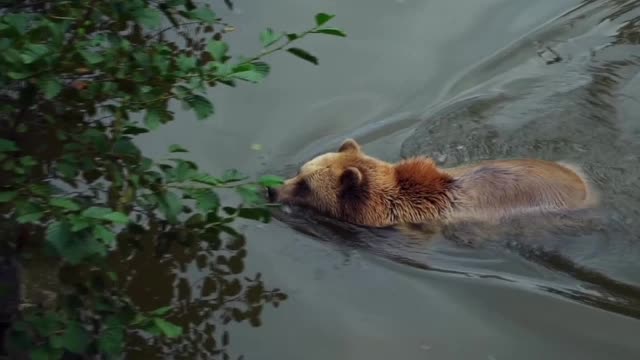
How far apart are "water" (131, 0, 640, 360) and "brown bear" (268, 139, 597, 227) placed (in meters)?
0.16

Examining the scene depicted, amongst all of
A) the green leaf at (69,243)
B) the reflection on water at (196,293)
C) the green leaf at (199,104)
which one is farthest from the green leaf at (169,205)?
the reflection on water at (196,293)

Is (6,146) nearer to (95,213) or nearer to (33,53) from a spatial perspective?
(33,53)

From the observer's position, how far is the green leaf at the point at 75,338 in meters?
4.74

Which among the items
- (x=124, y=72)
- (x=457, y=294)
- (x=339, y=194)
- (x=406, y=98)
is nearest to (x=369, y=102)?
(x=406, y=98)

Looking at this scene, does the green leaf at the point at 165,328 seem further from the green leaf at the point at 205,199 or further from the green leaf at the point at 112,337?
the green leaf at the point at 205,199

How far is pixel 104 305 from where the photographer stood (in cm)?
500

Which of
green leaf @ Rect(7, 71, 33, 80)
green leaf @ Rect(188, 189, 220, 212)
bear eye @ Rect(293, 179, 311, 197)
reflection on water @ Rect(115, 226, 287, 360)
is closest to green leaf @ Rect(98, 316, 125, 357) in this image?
green leaf @ Rect(188, 189, 220, 212)

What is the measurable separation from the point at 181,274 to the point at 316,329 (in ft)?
3.59

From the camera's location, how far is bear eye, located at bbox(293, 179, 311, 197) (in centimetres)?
822

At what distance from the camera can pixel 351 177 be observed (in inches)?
315

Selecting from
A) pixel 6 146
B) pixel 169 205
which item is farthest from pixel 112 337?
pixel 6 146

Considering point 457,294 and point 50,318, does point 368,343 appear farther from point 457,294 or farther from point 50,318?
point 50,318

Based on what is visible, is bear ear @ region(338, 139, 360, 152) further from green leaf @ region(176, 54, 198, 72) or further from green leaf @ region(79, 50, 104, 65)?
green leaf @ region(79, 50, 104, 65)

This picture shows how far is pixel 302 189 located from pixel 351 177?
0.48 metres
